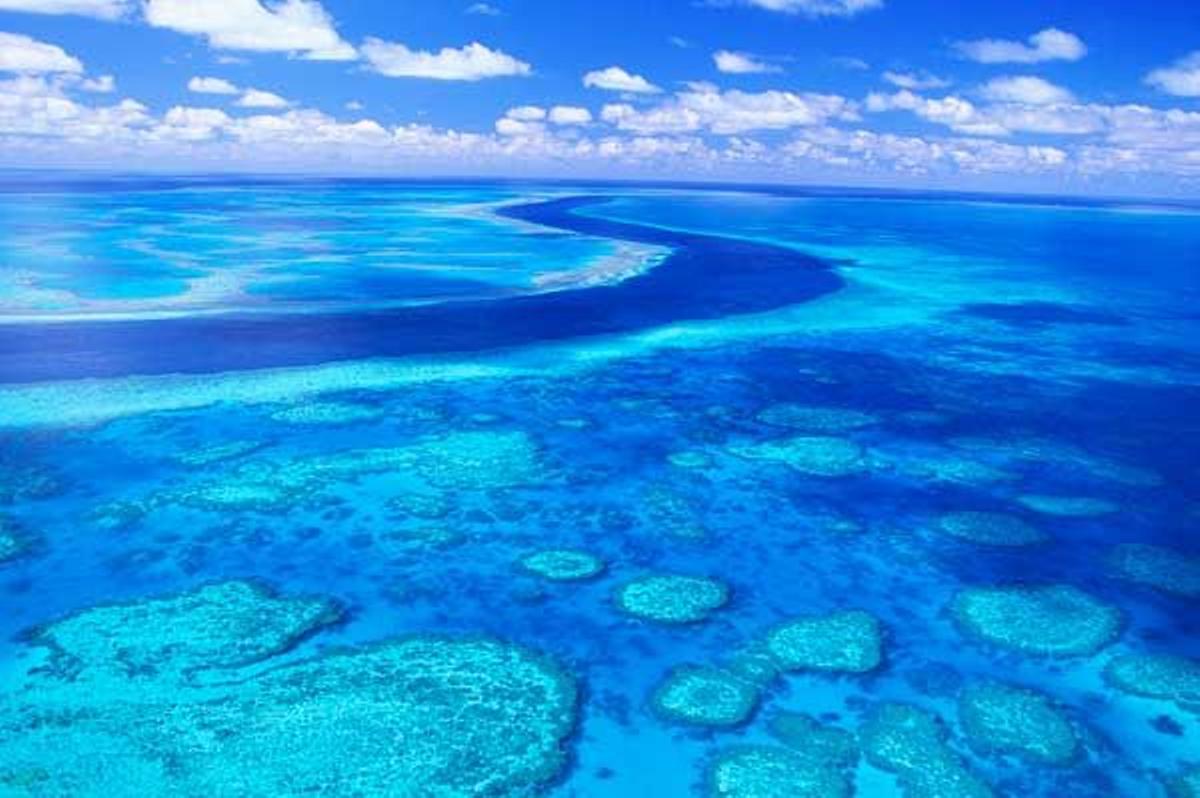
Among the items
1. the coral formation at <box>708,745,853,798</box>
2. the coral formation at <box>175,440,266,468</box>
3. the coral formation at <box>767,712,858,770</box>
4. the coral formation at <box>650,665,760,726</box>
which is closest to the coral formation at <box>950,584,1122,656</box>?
the coral formation at <box>767,712,858,770</box>

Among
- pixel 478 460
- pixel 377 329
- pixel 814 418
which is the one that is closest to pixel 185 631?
pixel 478 460

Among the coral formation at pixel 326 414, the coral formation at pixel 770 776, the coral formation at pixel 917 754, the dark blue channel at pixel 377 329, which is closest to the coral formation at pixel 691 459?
the coral formation at pixel 326 414

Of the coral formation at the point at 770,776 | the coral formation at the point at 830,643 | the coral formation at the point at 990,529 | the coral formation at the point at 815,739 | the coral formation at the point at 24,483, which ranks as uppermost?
the coral formation at the point at 990,529

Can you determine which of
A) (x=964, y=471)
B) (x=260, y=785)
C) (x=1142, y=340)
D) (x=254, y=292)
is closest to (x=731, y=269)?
(x=1142, y=340)

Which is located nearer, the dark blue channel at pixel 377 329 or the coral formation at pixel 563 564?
the coral formation at pixel 563 564

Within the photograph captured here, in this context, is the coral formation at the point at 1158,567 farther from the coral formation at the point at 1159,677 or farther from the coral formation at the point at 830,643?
the coral formation at the point at 830,643

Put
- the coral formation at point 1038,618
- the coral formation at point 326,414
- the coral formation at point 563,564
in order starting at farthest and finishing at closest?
the coral formation at point 326,414
the coral formation at point 563,564
the coral formation at point 1038,618

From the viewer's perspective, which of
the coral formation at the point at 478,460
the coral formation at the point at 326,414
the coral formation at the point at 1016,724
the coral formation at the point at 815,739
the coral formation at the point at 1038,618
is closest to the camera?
the coral formation at the point at 815,739

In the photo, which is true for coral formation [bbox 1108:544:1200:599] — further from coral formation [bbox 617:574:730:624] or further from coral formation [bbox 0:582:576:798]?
coral formation [bbox 0:582:576:798]

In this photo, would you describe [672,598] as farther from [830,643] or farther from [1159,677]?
[1159,677]
